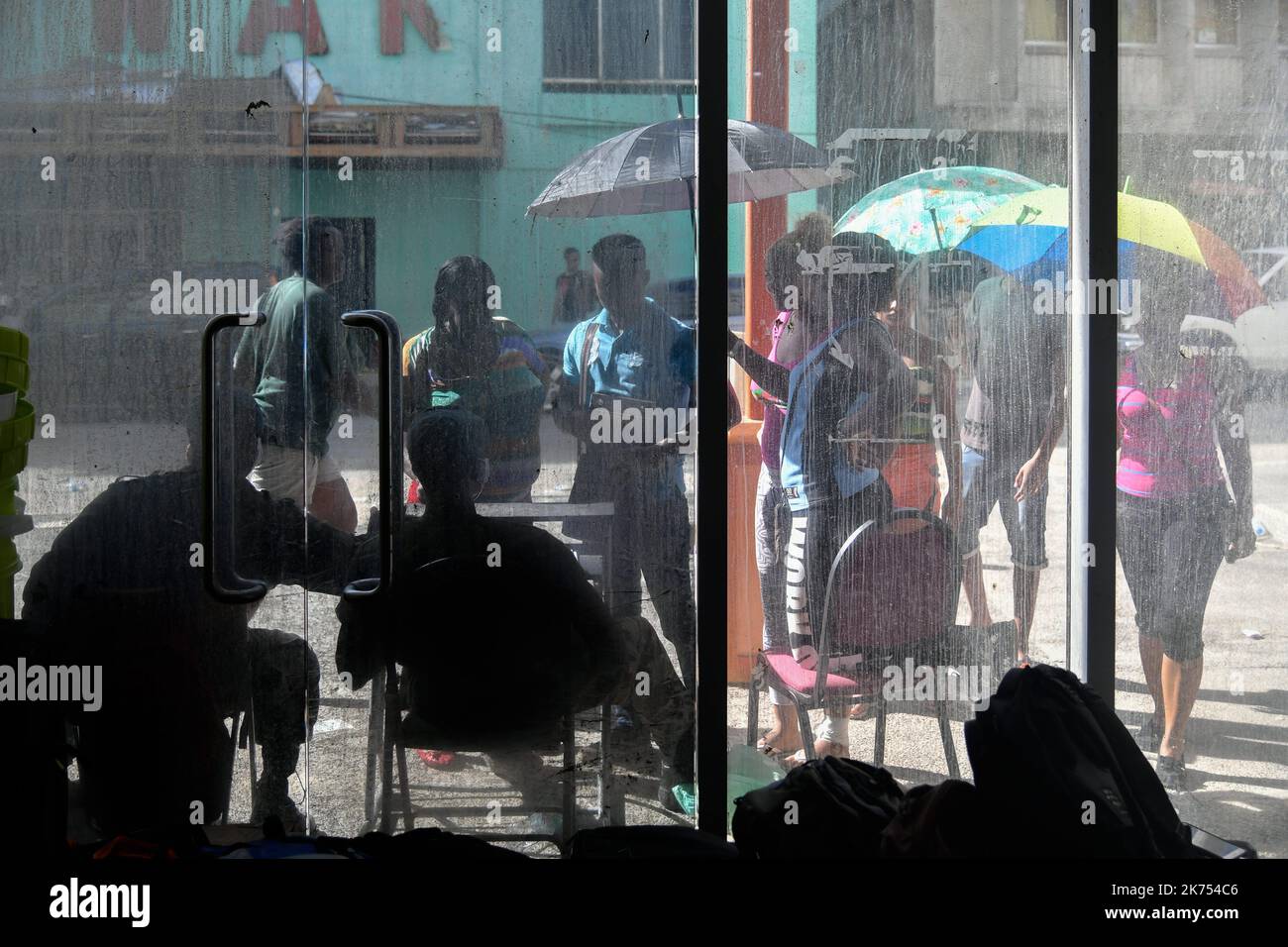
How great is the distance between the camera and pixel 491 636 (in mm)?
2500

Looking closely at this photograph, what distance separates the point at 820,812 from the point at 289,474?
131 centimetres

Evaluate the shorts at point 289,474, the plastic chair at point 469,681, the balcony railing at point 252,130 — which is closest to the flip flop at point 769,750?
the plastic chair at point 469,681

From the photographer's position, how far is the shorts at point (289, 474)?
2.45 metres

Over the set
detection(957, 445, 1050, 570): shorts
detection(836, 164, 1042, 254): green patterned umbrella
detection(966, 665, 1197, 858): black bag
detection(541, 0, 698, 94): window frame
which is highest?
detection(541, 0, 698, 94): window frame

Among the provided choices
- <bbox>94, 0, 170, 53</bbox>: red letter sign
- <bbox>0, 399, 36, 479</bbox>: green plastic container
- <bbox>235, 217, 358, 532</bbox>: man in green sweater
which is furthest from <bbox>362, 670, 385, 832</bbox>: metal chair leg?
<bbox>94, 0, 170, 53</bbox>: red letter sign

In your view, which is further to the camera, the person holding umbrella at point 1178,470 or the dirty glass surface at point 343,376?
the person holding umbrella at point 1178,470

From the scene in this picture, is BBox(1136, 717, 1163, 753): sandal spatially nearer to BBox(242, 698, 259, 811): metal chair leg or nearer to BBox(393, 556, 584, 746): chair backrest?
BBox(393, 556, 584, 746): chair backrest

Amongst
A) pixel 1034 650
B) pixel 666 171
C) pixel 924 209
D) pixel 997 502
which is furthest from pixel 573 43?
pixel 1034 650

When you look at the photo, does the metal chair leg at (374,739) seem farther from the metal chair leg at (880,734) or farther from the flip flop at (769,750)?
the metal chair leg at (880,734)

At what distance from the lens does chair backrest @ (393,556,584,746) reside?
97.8 inches

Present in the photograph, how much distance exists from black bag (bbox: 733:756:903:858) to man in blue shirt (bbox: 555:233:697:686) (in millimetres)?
410

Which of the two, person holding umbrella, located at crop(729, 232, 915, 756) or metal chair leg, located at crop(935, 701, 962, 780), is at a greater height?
person holding umbrella, located at crop(729, 232, 915, 756)
